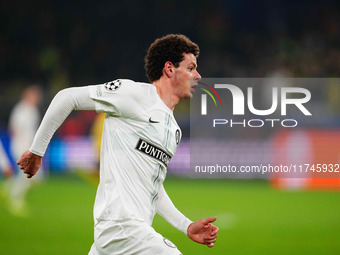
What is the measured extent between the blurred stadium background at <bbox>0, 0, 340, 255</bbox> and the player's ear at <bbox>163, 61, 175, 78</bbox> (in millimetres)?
4669

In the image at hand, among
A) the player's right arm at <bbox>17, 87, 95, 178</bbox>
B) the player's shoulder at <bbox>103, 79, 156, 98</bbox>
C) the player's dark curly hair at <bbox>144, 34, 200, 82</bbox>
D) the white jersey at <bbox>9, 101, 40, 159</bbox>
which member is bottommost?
the player's right arm at <bbox>17, 87, 95, 178</bbox>

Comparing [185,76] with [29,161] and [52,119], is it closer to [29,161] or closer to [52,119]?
[52,119]

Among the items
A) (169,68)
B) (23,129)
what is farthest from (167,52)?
(23,129)

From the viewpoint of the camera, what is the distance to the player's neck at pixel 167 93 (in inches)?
153

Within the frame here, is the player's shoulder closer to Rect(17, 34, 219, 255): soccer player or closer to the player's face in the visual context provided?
Rect(17, 34, 219, 255): soccer player

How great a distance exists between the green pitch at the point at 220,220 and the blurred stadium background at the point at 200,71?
21 mm

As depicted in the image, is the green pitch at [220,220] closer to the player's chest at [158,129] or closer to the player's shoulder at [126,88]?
the player's chest at [158,129]

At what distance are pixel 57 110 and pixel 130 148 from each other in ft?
1.63

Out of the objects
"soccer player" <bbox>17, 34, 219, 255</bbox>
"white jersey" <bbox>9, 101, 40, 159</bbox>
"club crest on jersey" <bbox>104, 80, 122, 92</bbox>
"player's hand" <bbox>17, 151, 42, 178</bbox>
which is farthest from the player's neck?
"white jersey" <bbox>9, 101, 40, 159</bbox>

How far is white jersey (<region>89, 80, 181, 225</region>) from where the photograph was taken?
3.58 meters

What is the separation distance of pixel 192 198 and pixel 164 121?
1023 cm

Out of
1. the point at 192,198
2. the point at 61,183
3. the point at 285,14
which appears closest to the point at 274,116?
the point at 192,198

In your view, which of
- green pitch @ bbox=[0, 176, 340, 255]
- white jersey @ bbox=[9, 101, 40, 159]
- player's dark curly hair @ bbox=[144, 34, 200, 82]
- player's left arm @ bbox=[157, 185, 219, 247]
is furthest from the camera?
white jersey @ bbox=[9, 101, 40, 159]

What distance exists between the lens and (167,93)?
12.8 feet
